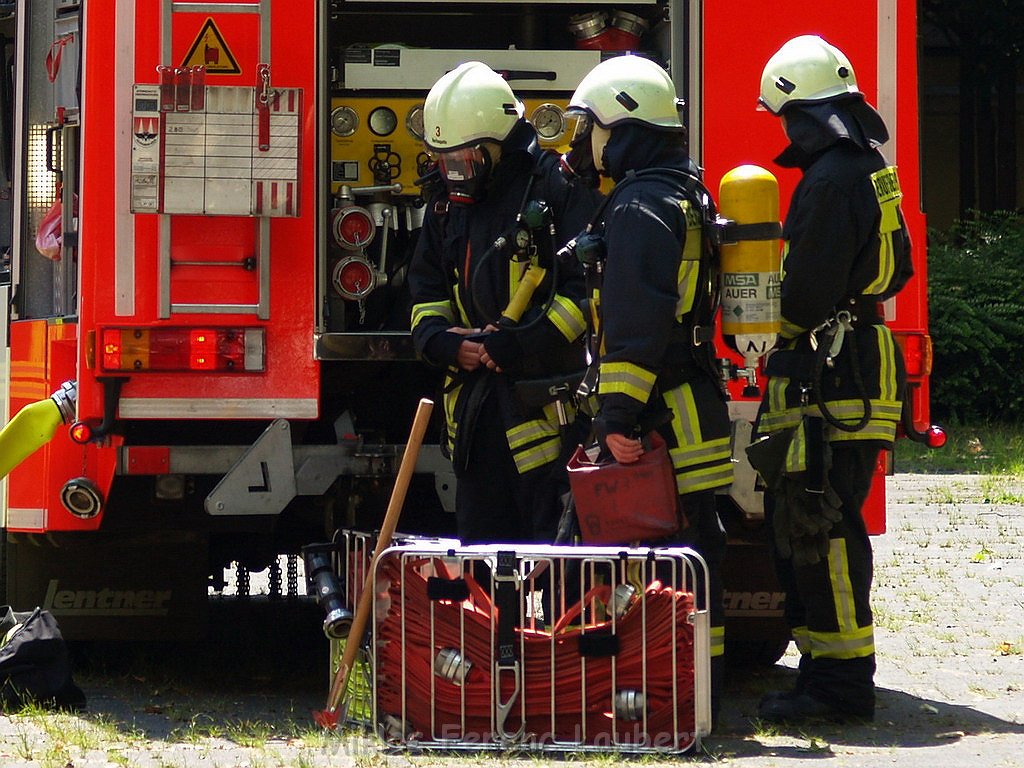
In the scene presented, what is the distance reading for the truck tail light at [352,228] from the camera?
18.9ft

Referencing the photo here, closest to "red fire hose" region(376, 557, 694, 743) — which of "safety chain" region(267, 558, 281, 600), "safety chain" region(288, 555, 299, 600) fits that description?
"safety chain" region(288, 555, 299, 600)

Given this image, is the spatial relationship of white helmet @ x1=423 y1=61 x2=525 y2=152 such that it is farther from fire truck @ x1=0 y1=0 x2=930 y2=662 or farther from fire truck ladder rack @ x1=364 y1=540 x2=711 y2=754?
fire truck ladder rack @ x1=364 y1=540 x2=711 y2=754

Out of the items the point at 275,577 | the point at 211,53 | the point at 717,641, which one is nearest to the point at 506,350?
the point at 717,641

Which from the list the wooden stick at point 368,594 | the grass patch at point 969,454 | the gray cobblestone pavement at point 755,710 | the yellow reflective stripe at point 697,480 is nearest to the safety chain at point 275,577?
the gray cobblestone pavement at point 755,710

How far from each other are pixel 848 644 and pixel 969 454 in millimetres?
8817

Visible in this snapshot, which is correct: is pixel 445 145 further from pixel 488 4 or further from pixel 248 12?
pixel 488 4

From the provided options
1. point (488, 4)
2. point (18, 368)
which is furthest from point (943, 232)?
point (18, 368)

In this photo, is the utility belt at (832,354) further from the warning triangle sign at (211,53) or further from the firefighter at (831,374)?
the warning triangle sign at (211,53)

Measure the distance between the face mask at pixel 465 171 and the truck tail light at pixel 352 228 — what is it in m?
0.51

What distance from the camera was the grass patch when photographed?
41.6 feet

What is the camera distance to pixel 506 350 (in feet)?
16.8

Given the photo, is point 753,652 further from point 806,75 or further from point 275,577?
point 806,75

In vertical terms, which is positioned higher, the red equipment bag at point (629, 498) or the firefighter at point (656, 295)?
the firefighter at point (656, 295)

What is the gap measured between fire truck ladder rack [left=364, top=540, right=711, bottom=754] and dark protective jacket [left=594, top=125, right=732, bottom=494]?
377mm
